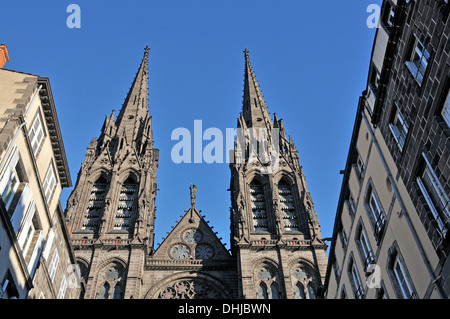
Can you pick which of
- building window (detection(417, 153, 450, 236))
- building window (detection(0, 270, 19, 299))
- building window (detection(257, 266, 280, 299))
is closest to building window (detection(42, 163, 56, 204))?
building window (detection(0, 270, 19, 299))

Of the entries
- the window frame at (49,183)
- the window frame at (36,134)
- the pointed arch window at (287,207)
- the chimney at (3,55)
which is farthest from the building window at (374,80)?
the pointed arch window at (287,207)

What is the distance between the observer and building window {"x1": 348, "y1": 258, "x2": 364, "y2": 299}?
17531 mm

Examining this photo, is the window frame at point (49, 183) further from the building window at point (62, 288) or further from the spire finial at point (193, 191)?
the spire finial at point (193, 191)

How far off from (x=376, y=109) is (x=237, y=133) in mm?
33301

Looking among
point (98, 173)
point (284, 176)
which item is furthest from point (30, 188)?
point (284, 176)

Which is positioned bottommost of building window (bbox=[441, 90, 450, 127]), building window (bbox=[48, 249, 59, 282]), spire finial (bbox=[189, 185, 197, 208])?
building window (bbox=[441, 90, 450, 127])

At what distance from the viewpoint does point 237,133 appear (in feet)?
160

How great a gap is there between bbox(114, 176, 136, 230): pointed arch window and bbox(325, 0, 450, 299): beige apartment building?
2259 cm

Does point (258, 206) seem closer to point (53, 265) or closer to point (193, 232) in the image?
point (193, 232)

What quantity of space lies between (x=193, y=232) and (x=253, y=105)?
60.3 feet

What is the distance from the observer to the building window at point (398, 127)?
1368 cm

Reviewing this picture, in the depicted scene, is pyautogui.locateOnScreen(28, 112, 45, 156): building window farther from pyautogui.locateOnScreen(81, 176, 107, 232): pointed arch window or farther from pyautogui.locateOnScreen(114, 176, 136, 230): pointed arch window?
pyautogui.locateOnScreen(114, 176, 136, 230): pointed arch window
